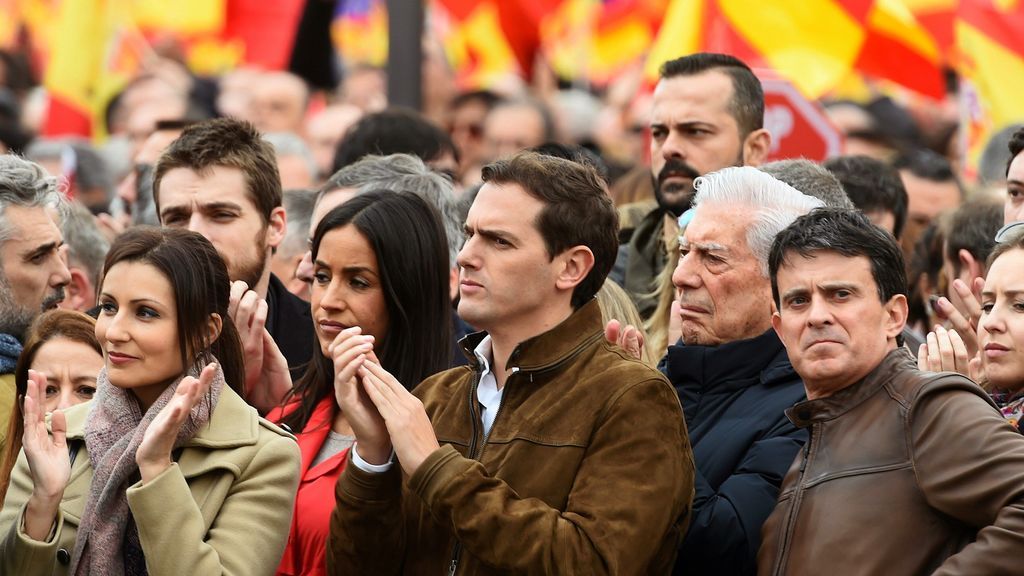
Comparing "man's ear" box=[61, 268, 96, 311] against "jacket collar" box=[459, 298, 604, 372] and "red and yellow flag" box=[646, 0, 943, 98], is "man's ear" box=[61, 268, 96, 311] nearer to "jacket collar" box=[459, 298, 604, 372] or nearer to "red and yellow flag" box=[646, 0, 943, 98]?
"jacket collar" box=[459, 298, 604, 372]

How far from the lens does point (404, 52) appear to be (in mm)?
9867

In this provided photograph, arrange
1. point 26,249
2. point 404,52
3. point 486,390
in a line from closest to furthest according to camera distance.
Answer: point 486,390 → point 26,249 → point 404,52

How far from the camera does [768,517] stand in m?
4.46

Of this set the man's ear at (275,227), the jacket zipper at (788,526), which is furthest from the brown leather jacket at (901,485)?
the man's ear at (275,227)

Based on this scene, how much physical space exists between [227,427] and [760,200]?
1.73m

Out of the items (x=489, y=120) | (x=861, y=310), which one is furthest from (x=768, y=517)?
(x=489, y=120)

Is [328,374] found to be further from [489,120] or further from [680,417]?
[489,120]

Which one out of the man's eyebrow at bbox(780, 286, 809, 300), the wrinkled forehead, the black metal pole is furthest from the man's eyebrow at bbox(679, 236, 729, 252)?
the black metal pole

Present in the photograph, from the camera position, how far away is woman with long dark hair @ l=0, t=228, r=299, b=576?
14.5 ft

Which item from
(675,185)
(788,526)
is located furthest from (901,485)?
(675,185)

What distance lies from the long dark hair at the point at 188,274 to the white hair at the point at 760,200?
150 cm

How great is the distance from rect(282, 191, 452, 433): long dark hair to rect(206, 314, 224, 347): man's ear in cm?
54

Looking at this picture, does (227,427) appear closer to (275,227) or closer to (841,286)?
(841,286)

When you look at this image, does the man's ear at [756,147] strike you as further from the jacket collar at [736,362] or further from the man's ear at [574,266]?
the man's ear at [574,266]
